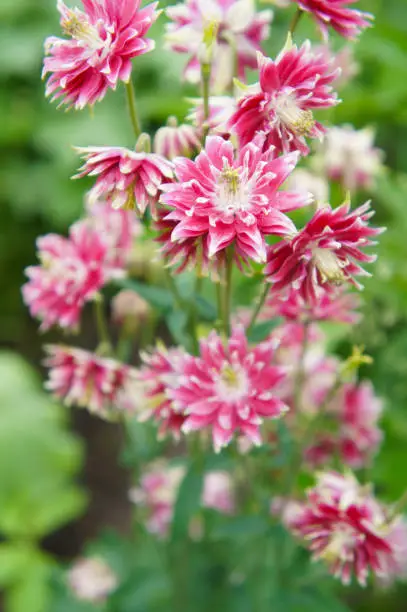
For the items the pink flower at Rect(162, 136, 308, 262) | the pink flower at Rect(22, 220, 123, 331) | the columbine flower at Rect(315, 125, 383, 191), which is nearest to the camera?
the pink flower at Rect(162, 136, 308, 262)

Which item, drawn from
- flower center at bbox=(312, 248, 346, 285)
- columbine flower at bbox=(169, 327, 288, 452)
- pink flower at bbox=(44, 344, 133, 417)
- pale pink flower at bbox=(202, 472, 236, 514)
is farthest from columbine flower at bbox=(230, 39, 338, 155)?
pale pink flower at bbox=(202, 472, 236, 514)

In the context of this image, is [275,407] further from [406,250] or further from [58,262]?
[406,250]

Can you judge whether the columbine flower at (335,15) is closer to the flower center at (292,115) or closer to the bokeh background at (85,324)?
the flower center at (292,115)

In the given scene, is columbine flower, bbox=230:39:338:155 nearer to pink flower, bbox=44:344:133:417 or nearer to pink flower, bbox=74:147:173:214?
pink flower, bbox=74:147:173:214

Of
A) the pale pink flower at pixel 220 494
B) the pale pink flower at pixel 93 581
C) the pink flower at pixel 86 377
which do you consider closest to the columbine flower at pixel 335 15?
the pink flower at pixel 86 377

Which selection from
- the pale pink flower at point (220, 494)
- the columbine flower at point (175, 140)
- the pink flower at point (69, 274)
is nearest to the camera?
the columbine flower at point (175, 140)

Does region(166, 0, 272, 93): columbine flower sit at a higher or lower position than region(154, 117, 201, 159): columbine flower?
higher
